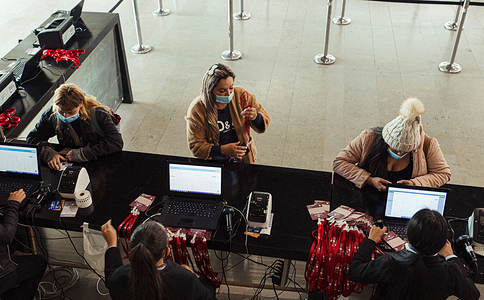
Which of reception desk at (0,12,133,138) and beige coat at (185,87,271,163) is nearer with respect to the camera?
beige coat at (185,87,271,163)

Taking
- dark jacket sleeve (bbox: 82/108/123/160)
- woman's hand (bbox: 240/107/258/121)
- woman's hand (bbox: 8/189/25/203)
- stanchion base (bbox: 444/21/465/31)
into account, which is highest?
woman's hand (bbox: 240/107/258/121)

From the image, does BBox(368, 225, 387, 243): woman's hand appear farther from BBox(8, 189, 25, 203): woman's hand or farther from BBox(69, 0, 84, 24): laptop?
BBox(69, 0, 84, 24): laptop

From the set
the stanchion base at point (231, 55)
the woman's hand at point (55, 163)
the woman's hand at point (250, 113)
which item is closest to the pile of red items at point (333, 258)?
the woman's hand at point (250, 113)

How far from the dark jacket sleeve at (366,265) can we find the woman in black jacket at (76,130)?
185cm

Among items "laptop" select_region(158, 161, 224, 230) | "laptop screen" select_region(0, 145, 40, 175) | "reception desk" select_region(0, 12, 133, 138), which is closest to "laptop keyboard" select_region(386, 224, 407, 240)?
"laptop" select_region(158, 161, 224, 230)

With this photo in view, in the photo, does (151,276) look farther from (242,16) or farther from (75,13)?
(242,16)

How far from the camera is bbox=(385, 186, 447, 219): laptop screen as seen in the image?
8.00 ft

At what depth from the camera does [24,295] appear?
104 inches

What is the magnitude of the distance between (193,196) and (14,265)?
1.20 m

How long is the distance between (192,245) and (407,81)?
404 cm

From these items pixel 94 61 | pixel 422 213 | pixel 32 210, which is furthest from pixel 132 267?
pixel 94 61

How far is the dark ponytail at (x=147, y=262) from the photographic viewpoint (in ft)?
6.09

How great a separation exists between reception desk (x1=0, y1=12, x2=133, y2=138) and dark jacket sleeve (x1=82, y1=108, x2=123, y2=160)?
24.7 inches

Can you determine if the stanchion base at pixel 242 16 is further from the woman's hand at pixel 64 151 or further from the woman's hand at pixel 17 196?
the woman's hand at pixel 17 196
